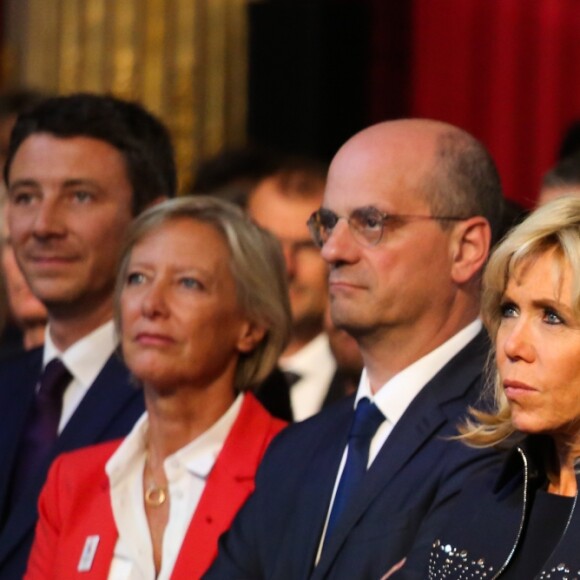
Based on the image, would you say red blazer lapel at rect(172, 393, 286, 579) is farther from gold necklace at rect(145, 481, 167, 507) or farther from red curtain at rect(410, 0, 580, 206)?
red curtain at rect(410, 0, 580, 206)

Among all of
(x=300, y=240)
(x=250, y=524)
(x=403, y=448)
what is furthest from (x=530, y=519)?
(x=300, y=240)

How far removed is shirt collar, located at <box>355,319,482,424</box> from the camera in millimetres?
4012

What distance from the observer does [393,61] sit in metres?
8.08

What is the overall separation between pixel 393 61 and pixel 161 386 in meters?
3.87

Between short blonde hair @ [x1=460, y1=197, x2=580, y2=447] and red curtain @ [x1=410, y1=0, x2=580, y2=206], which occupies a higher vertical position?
short blonde hair @ [x1=460, y1=197, x2=580, y2=447]

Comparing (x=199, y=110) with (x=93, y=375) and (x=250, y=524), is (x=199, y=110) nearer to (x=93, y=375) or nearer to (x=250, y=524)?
(x=93, y=375)

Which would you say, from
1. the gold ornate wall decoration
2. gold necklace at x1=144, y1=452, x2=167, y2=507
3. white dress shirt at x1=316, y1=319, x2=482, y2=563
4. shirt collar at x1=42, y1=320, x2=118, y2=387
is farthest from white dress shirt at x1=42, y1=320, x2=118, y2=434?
the gold ornate wall decoration

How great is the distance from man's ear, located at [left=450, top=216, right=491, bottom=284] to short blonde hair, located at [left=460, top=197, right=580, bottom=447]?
63 cm

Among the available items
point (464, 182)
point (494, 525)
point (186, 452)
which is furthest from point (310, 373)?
point (494, 525)

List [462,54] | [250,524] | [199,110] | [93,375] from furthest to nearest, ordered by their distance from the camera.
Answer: [199,110] < [462,54] < [93,375] < [250,524]

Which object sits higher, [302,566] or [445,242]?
[445,242]

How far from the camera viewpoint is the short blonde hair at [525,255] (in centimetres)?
330

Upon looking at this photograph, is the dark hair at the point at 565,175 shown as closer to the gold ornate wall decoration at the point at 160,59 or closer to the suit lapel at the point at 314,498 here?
the suit lapel at the point at 314,498

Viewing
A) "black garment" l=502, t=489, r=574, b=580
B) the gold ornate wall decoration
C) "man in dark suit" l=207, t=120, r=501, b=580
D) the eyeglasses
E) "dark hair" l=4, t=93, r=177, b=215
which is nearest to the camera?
"black garment" l=502, t=489, r=574, b=580
